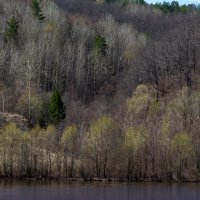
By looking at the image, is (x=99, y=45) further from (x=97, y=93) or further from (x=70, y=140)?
(x=70, y=140)

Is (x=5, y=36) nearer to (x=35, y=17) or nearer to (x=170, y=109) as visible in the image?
(x=35, y=17)

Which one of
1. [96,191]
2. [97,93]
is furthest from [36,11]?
[96,191]

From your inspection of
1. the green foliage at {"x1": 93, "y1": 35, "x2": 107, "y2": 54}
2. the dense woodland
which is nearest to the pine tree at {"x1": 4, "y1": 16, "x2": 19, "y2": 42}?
the dense woodland

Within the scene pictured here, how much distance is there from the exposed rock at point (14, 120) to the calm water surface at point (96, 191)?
23.7m

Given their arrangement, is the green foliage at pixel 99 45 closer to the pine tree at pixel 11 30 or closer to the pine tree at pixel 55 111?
the pine tree at pixel 11 30

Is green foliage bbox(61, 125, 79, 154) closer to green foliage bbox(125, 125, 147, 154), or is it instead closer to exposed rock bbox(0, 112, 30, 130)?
green foliage bbox(125, 125, 147, 154)

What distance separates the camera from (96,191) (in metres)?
57.3

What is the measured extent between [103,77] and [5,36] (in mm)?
25998

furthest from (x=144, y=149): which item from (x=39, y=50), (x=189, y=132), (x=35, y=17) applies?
(x=35, y=17)

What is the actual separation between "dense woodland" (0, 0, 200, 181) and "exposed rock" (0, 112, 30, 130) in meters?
2.92

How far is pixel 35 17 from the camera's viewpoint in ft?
459

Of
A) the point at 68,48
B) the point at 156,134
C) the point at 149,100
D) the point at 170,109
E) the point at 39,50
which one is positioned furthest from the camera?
the point at 68,48

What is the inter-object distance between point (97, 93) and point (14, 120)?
4255 cm

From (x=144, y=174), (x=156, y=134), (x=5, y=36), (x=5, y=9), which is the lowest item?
(x=144, y=174)
